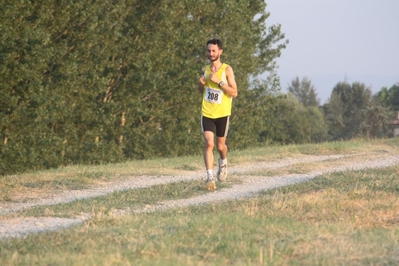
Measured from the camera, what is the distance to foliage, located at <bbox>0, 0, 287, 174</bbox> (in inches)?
1038

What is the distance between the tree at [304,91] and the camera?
132 m

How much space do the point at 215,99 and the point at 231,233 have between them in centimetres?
564

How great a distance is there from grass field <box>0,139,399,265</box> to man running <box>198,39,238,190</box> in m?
0.82

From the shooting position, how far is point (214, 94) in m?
13.2

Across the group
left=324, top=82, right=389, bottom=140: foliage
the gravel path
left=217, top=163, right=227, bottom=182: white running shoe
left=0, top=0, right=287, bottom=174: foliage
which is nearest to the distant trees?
left=324, top=82, right=389, bottom=140: foliage

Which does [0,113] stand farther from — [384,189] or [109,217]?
[109,217]

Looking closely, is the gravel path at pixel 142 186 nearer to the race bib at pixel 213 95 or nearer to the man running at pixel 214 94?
the man running at pixel 214 94

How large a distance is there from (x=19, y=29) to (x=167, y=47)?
28.1ft

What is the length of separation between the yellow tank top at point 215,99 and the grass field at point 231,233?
3.92 feet

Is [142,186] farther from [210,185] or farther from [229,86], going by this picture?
[229,86]

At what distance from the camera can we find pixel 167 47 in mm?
33500

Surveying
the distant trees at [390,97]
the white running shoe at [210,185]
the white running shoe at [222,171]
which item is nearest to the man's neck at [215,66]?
the white running shoe at [210,185]

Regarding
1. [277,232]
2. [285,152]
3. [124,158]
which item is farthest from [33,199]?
[124,158]

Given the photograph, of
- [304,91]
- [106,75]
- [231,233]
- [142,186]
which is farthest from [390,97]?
[231,233]
